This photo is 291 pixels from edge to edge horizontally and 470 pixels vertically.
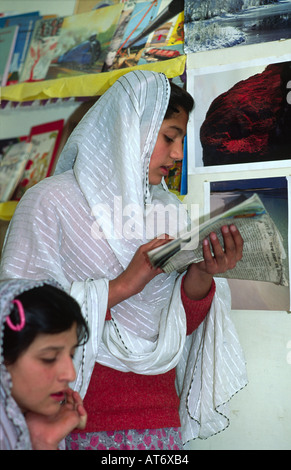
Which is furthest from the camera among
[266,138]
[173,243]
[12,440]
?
[266,138]

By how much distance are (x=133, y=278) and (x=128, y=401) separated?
0.29 m

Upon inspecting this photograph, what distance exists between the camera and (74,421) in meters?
1.01

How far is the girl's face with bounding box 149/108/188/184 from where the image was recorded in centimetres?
142

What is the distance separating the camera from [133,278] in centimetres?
120

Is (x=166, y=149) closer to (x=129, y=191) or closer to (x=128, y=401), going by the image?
(x=129, y=191)

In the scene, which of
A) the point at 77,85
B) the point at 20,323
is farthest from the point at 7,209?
the point at 20,323

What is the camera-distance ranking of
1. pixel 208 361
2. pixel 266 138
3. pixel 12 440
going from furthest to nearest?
pixel 266 138
pixel 208 361
pixel 12 440

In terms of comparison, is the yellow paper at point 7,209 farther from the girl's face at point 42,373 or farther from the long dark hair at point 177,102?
the girl's face at point 42,373

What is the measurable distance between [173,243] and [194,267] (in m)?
0.27

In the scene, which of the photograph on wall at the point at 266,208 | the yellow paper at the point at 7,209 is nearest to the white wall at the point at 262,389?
the photograph on wall at the point at 266,208

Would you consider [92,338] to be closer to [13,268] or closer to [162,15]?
[13,268]

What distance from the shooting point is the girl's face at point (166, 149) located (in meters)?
1.42

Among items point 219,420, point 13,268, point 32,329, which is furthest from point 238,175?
point 32,329
